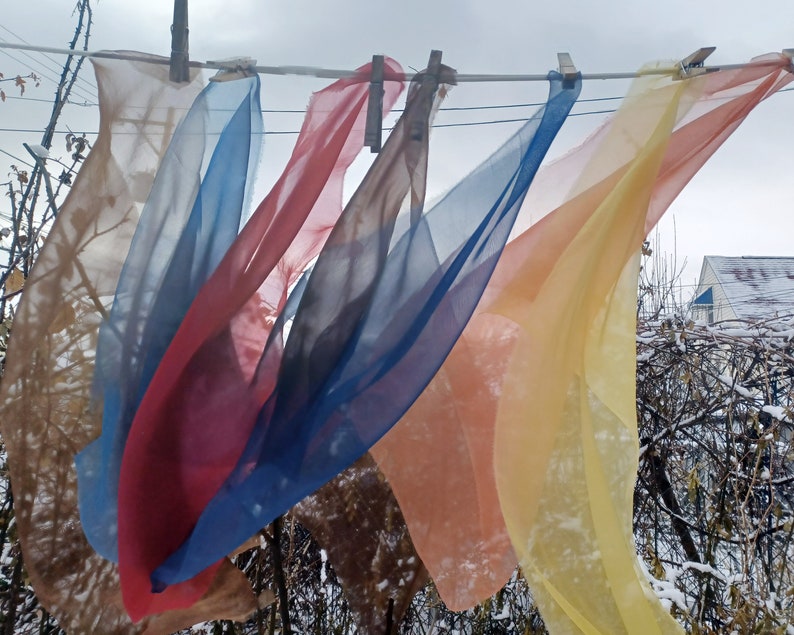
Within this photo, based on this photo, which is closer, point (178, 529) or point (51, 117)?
point (178, 529)

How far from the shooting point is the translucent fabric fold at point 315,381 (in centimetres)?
103

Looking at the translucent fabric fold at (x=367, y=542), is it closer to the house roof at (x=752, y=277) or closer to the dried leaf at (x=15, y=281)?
the dried leaf at (x=15, y=281)

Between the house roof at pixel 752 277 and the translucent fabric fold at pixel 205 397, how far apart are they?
32.7ft

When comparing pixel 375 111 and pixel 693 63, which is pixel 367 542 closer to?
pixel 375 111

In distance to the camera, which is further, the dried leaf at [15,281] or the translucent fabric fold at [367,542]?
the dried leaf at [15,281]

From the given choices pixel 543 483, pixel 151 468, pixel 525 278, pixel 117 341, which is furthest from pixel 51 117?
pixel 543 483

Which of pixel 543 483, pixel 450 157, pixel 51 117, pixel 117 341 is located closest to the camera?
pixel 543 483

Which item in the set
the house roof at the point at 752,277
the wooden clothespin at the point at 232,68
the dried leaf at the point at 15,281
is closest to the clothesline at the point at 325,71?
the wooden clothespin at the point at 232,68

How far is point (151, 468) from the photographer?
41.3 inches


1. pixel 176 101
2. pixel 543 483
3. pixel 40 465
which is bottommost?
pixel 543 483

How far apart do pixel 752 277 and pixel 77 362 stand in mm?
12411

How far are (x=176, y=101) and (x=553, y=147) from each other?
0.79 m

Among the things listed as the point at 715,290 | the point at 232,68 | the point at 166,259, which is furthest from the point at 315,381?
the point at 715,290

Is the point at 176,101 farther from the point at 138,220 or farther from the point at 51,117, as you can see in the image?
the point at 51,117
